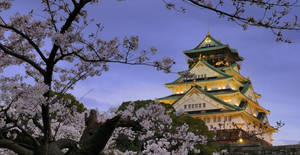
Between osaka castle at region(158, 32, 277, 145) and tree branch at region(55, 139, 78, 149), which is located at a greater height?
osaka castle at region(158, 32, 277, 145)

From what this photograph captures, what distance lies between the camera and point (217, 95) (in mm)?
43125

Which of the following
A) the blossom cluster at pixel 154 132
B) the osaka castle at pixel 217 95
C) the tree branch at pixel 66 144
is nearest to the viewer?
the tree branch at pixel 66 144

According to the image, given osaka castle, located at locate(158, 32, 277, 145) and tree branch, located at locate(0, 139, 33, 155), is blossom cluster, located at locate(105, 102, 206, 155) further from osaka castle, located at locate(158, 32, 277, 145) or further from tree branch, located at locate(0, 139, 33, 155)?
osaka castle, located at locate(158, 32, 277, 145)

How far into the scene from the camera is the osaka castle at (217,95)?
40469 millimetres

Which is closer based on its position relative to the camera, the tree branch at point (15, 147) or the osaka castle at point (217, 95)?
the tree branch at point (15, 147)

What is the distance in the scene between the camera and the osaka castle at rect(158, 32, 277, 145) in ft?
133

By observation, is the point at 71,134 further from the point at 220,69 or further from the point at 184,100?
the point at 220,69

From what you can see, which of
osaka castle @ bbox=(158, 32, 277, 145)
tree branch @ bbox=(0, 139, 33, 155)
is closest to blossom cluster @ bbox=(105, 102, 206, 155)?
tree branch @ bbox=(0, 139, 33, 155)

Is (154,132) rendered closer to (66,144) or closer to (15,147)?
(66,144)

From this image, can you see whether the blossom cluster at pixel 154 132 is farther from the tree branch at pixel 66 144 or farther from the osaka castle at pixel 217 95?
the osaka castle at pixel 217 95

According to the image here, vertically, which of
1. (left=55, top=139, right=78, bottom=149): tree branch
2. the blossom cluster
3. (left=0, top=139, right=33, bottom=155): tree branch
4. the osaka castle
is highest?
the osaka castle

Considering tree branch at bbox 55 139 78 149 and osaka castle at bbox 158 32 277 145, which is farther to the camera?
osaka castle at bbox 158 32 277 145

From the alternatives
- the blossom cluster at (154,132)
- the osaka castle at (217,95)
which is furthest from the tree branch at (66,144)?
the osaka castle at (217,95)

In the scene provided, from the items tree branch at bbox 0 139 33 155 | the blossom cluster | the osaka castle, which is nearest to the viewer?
tree branch at bbox 0 139 33 155
